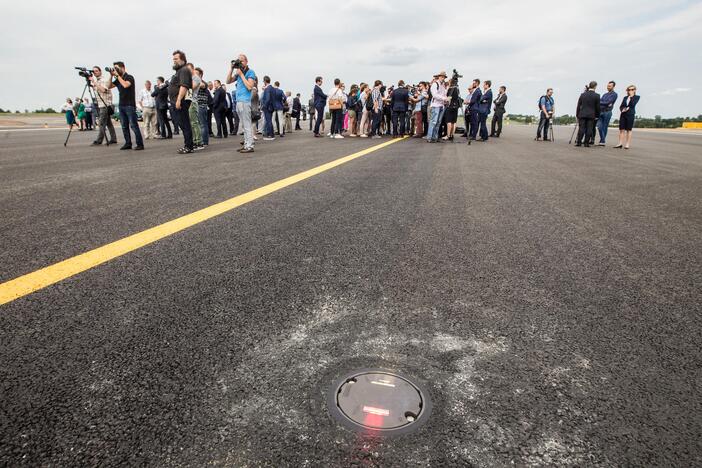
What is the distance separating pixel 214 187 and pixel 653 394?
424 cm

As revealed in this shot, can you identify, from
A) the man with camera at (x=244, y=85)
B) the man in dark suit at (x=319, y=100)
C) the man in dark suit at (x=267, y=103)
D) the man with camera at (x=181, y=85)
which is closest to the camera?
the man with camera at (x=244, y=85)

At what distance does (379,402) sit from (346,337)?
1.22ft

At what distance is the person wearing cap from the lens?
11.2 metres

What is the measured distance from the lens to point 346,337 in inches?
61.8

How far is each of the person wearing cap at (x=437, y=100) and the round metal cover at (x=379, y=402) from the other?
11.2 metres

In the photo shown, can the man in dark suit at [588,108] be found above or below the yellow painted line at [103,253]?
above

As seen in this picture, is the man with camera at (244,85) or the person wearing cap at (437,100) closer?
the man with camera at (244,85)

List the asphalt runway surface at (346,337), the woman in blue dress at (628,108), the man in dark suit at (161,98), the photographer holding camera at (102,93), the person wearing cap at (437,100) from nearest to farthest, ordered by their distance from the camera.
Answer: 1. the asphalt runway surface at (346,337)
2. the photographer holding camera at (102,93)
3. the woman in blue dress at (628,108)
4. the person wearing cap at (437,100)
5. the man in dark suit at (161,98)

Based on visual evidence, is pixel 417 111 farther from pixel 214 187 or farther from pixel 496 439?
pixel 496 439

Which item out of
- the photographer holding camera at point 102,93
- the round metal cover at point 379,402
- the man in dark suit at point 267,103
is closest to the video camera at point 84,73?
the photographer holding camera at point 102,93

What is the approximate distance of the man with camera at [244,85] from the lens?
7.14 meters

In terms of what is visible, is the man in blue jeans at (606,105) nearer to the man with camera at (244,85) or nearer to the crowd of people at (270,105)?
the crowd of people at (270,105)

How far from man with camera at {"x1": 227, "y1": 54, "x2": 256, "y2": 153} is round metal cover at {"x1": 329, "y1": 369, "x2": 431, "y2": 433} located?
7.06 meters

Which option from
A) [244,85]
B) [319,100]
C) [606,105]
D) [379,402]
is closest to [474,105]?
[606,105]
